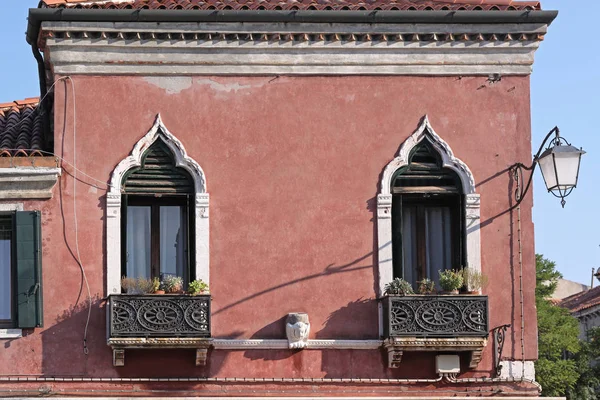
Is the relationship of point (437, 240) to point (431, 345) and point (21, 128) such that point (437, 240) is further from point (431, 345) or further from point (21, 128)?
point (21, 128)

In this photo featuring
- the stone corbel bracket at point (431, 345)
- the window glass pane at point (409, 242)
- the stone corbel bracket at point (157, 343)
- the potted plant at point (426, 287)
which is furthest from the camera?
the window glass pane at point (409, 242)

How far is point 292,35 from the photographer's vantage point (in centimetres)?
2019

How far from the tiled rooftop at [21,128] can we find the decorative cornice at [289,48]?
1.18 metres

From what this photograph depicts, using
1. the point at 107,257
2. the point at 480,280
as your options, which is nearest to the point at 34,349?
the point at 107,257

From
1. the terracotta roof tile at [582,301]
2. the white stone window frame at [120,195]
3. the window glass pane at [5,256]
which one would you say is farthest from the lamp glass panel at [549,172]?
the terracotta roof tile at [582,301]

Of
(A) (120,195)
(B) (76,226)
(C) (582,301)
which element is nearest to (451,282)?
(A) (120,195)

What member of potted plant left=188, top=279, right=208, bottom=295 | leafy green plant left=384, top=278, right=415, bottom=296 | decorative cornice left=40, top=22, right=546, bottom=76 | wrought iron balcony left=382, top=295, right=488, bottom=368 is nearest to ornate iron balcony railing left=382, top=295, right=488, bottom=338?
wrought iron balcony left=382, top=295, right=488, bottom=368

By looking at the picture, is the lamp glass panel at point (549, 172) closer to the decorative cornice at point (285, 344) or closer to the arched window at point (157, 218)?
the decorative cornice at point (285, 344)

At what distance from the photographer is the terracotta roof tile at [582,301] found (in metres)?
54.8

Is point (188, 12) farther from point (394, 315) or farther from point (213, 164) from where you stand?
point (394, 315)

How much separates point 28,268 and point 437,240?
5.68 m

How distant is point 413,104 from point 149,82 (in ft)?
12.2

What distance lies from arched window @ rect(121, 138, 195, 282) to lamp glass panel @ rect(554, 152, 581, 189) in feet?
16.4

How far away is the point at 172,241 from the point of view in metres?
20.1
